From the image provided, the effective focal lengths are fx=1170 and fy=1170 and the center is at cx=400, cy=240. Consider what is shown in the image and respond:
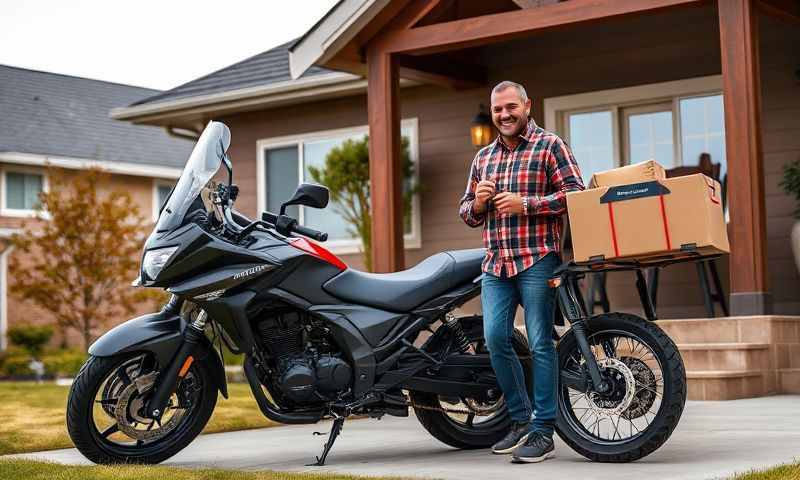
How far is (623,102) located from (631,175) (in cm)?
682

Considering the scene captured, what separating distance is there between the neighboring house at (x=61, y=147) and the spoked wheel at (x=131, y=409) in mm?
18595

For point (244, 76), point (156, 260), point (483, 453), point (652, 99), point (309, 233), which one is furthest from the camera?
point (244, 76)

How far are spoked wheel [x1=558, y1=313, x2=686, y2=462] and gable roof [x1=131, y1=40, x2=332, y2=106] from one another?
29.6 feet

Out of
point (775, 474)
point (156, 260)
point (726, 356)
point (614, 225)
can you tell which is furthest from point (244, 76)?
point (775, 474)

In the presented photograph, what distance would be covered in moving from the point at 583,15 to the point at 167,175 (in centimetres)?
1865

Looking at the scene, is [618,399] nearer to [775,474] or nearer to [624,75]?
[775,474]

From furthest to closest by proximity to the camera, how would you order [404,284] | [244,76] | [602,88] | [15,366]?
[15,366] → [244,76] → [602,88] → [404,284]

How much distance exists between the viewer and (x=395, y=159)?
1071 centimetres

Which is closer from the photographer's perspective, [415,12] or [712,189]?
[712,189]

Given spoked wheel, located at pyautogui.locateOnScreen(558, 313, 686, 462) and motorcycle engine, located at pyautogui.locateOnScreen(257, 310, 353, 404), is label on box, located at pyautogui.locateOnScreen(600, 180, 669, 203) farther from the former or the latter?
motorcycle engine, located at pyautogui.locateOnScreen(257, 310, 353, 404)

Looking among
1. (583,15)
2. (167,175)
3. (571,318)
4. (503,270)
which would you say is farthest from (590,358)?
(167,175)

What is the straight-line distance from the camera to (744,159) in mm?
8875

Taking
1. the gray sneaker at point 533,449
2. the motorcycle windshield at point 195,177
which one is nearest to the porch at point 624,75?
the gray sneaker at point 533,449

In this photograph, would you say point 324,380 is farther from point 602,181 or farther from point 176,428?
point 602,181
